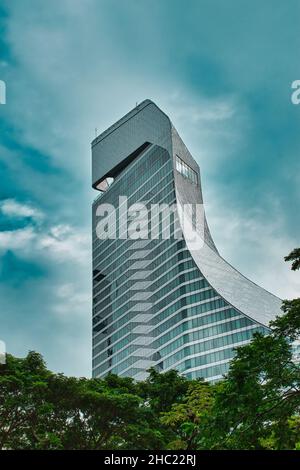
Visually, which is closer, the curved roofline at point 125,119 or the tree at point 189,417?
the tree at point 189,417

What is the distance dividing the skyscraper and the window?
0.89 feet

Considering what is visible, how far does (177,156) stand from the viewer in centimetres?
14188

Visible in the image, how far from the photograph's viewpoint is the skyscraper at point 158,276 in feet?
378

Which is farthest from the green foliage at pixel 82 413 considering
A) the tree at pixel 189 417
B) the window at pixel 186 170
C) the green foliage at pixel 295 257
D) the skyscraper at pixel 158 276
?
the window at pixel 186 170

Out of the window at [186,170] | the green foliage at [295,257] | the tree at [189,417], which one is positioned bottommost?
the tree at [189,417]

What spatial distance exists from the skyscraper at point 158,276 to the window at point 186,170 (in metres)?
0.27

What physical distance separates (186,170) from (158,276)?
28550 mm

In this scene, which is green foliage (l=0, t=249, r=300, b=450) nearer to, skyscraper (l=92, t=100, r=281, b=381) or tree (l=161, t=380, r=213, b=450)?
tree (l=161, t=380, r=213, b=450)

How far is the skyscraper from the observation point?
378 feet

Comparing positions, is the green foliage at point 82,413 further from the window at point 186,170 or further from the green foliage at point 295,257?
the window at point 186,170

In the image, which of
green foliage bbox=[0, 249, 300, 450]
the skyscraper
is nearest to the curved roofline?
the skyscraper

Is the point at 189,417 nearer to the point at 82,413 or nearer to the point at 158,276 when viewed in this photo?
the point at 82,413

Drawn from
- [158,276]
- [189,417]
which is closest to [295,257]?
[189,417]
